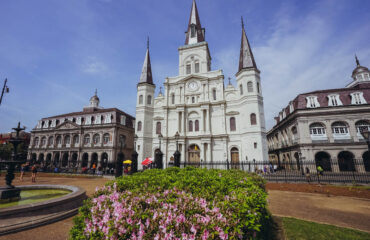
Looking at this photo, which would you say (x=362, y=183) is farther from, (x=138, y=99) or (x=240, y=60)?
(x=138, y=99)

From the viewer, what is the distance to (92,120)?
114 ft

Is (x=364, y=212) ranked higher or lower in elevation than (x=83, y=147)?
lower

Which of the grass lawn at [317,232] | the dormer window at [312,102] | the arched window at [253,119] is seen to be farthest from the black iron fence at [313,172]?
the dormer window at [312,102]

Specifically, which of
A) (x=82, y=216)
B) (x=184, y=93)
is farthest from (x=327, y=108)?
(x=82, y=216)

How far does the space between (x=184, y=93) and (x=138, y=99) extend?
27.2 feet

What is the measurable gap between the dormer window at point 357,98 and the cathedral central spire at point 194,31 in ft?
85.7

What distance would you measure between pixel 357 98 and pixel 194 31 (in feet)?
94.2

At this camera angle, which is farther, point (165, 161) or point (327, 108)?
point (165, 161)

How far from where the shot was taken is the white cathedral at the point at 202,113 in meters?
24.3

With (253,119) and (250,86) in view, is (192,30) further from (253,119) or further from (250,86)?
(253,119)

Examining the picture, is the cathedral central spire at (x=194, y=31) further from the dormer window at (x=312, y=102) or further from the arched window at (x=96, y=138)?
the arched window at (x=96, y=138)

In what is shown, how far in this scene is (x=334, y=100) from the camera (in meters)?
24.2

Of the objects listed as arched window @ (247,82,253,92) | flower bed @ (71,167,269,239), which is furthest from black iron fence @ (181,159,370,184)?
flower bed @ (71,167,269,239)

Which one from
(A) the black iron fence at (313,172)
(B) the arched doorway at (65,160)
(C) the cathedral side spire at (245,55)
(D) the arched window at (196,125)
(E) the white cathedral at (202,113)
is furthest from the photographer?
(B) the arched doorway at (65,160)
